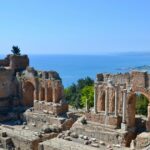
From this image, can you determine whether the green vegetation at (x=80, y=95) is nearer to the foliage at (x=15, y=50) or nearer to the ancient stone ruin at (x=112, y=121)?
the foliage at (x=15, y=50)

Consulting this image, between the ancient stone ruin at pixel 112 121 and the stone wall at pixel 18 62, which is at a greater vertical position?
the stone wall at pixel 18 62

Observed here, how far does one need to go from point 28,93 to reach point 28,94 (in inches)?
3.8

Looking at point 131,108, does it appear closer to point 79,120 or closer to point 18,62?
point 79,120

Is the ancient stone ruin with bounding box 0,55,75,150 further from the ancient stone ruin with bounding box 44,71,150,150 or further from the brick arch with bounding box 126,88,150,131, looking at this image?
the brick arch with bounding box 126,88,150,131

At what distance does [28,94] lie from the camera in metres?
34.8

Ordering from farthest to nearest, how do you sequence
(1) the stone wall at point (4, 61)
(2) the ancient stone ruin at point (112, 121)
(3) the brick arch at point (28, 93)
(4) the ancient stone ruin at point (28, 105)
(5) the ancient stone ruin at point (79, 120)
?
(1) the stone wall at point (4, 61) → (3) the brick arch at point (28, 93) → (4) the ancient stone ruin at point (28, 105) → (5) the ancient stone ruin at point (79, 120) → (2) the ancient stone ruin at point (112, 121)

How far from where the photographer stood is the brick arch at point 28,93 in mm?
34487

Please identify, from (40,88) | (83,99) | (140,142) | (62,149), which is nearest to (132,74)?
(140,142)

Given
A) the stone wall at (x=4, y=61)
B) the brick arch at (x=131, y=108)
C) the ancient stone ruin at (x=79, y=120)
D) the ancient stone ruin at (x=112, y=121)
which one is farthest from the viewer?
the stone wall at (x=4, y=61)

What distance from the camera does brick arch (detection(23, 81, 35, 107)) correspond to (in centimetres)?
3449

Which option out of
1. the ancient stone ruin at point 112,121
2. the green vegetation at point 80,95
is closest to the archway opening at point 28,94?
the green vegetation at point 80,95

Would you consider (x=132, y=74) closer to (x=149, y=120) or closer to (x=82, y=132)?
(x=149, y=120)

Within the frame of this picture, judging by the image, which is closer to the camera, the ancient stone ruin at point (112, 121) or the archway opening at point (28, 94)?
the ancient stone ruin at point (112, 121)

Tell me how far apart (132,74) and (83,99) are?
56.4 ft
